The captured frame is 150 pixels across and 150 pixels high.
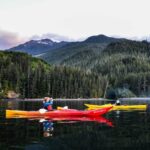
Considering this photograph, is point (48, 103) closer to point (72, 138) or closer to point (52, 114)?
point (52, 114)

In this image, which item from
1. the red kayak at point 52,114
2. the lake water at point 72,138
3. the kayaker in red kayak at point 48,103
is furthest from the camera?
the kayaker in red kayak at point 48,103

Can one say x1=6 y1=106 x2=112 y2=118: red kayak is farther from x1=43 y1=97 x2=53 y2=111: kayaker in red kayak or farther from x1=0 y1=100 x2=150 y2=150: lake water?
x1=0 y1=100 x2=150 y2=150: lake water

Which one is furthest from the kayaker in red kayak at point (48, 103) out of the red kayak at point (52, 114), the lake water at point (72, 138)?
the lake water at point (72, 138)

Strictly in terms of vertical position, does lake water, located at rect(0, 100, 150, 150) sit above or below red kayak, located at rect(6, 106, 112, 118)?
below

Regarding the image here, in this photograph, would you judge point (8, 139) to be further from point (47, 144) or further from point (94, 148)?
point (94, 148)

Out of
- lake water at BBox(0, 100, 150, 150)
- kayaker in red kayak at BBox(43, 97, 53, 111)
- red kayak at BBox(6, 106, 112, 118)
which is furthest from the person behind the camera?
kayaker in red kayak at BBox(43, 97, 53, 111)

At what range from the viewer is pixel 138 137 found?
42938 mm

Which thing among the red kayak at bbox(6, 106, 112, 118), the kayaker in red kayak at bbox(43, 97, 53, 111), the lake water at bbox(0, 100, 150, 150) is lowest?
the lake water at bbox(0, 100, 150, 150)

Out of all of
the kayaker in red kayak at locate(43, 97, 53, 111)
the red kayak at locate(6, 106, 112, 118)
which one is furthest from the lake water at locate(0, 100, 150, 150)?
the kayaker in red kayak at locate(43, 97, 53, 111)

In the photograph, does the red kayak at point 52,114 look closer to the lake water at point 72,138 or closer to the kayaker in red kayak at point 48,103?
the kayaker in red kayak at point 48,103

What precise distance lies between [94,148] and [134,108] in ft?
244

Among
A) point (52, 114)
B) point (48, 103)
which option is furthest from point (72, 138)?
point (48, 103)

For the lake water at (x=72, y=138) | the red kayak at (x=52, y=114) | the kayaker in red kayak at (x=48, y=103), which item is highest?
the kayaker in red kayak at (x=48, y=103)

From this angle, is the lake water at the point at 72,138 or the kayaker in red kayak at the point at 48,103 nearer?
the lake water at the point at 72,138
